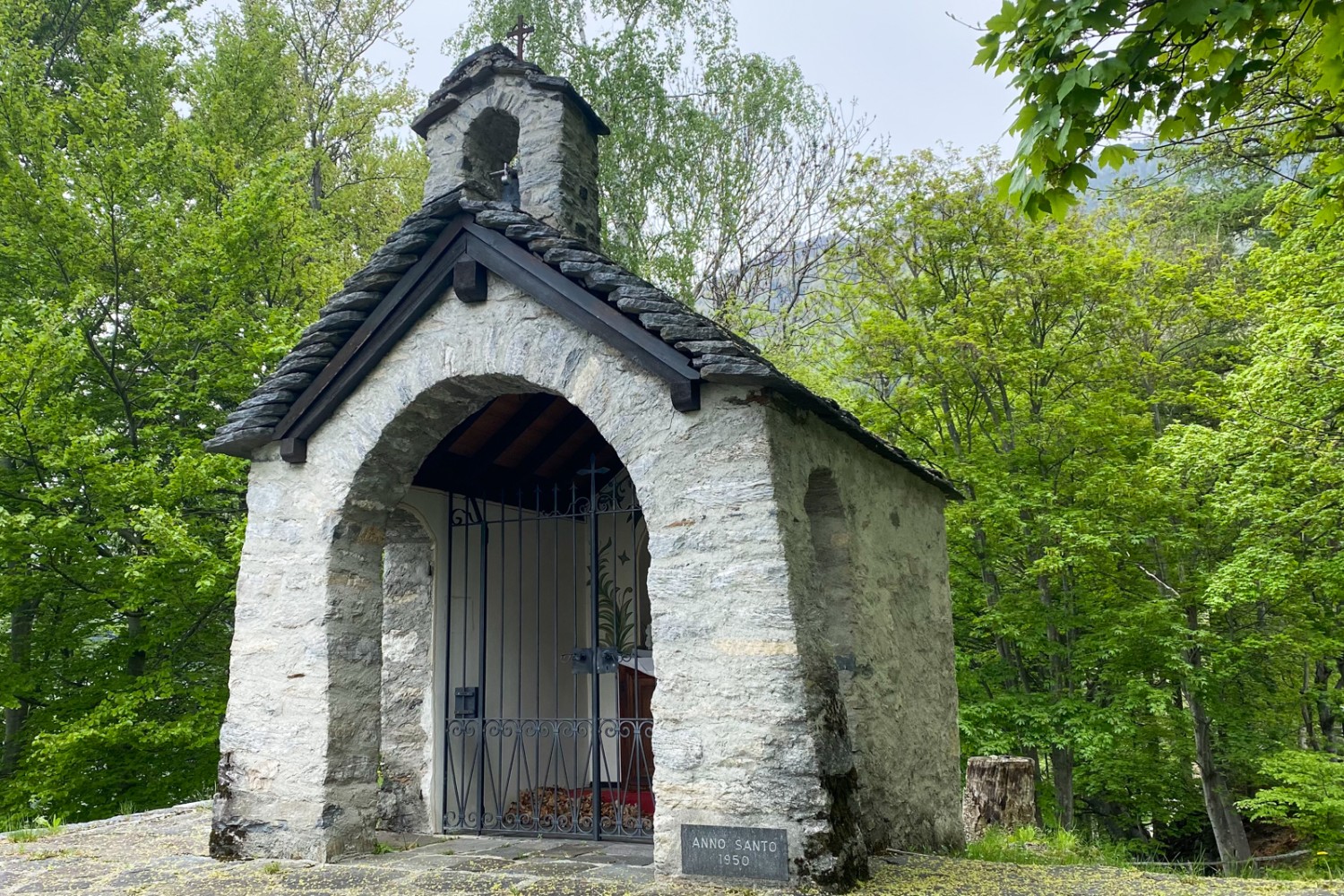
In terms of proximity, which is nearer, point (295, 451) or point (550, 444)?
point (295, 451)

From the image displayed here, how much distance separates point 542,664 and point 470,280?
3.32 metres

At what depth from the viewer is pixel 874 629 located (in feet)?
18.5

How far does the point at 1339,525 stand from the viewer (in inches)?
372

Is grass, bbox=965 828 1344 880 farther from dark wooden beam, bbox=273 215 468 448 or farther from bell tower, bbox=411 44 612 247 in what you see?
bell tower, bbox=411 44 612 247

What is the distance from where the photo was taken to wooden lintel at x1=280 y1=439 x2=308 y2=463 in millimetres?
5590

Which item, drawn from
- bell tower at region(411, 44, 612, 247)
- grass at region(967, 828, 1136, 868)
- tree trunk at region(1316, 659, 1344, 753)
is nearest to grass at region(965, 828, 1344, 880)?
grass at region(967, 828, 1136, 868)

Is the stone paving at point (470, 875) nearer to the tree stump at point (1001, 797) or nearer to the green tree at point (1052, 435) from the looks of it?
the tree stump at point (1001, 797)

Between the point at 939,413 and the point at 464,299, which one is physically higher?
the point at 939,413

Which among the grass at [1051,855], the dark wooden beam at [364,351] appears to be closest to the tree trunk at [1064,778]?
the grass at [1051,855]

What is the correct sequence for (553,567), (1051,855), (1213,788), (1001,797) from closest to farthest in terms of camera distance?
(1051,855) < (553,567) < (1001,797) < (1213,788)

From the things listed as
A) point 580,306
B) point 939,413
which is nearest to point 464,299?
point 580,306

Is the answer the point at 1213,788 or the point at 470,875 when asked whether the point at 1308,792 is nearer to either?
the point at 1213,788

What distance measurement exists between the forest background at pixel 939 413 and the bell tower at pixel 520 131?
4238mm

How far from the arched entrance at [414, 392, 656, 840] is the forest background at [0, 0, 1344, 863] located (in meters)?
3.71
